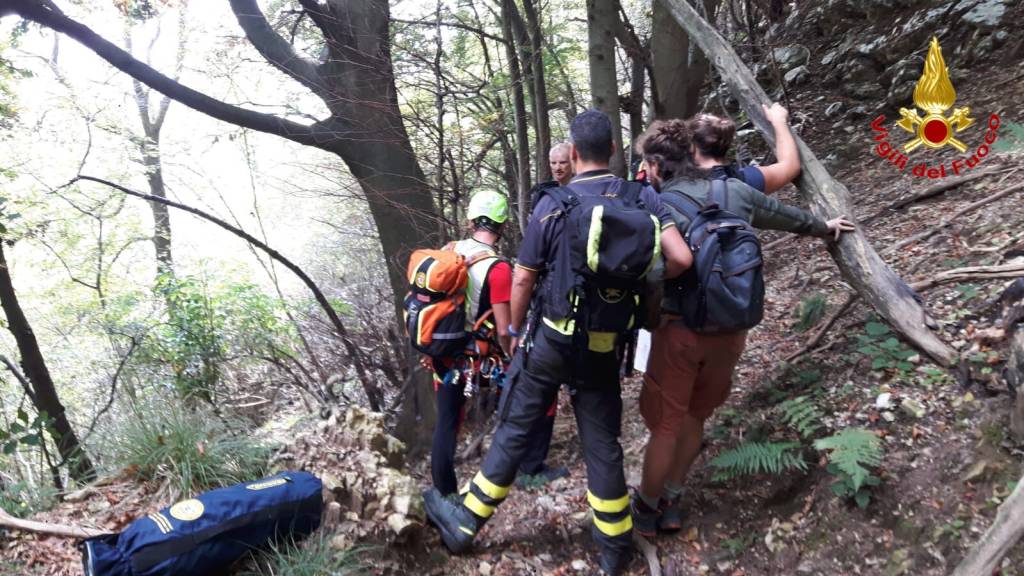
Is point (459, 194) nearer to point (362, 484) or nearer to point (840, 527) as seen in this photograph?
point (362, 484)

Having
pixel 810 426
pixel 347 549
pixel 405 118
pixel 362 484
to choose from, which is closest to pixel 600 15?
pixel 405 118

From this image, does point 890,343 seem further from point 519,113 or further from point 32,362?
point 32,362

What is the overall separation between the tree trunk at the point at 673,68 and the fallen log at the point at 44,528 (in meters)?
5.81

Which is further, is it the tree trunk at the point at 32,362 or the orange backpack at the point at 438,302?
the tree trunk at the point at 32,362

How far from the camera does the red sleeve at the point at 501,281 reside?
130 inches

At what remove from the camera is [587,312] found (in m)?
2.63

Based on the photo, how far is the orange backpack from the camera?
3281 mm

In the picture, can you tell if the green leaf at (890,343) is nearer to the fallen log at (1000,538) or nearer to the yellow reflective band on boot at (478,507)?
the fallen log at (1000,538)

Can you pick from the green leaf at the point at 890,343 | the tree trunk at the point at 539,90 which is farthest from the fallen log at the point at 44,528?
the green leaf at the point at 890,343

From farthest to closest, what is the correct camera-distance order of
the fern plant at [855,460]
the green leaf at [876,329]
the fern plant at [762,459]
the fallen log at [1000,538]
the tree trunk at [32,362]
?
1. the tree trunk at [32,362]
2. the green leaf at [876,329]
3. the fern plant at [762,459]
4. the fern plant at [855,460]
5. the fallen log at [1000,538]

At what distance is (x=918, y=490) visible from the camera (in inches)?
101

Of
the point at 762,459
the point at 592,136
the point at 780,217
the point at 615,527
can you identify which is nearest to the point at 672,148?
the point at 592,136

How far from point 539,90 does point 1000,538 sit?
13.9 ft

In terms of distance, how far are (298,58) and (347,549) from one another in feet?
14.3
